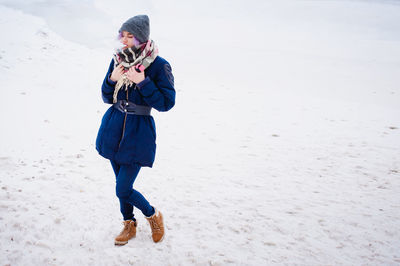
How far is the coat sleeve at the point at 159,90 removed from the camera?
2186mm

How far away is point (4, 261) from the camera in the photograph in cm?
232

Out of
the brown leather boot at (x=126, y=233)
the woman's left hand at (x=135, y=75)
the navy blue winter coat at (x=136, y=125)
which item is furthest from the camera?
the brown leather boot at (x=126, y=233)

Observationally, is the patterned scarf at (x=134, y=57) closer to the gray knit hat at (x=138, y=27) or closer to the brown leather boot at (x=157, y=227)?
the gray knit hat at (x=138, y=27)

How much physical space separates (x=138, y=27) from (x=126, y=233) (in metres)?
1.74

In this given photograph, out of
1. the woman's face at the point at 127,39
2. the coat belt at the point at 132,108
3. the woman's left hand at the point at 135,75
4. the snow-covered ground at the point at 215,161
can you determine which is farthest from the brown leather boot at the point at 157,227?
the woman's face at the point at 127,39

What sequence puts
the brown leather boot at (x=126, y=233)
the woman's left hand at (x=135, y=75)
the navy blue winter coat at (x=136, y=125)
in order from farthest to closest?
the brown leather boot at (x=126, y=233), the navy blue winter coat at (x=136, y=125), the woman's left hand at (x=135, y=75)

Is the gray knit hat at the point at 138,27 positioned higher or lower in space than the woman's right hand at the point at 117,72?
higher

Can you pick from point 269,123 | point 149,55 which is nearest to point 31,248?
point 149,55

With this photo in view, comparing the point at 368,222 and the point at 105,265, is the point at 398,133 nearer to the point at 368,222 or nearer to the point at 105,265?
the point at 368,222

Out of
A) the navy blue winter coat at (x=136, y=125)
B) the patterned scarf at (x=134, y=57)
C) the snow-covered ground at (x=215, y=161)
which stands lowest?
the snow-covered ground at (x=215, y=161)

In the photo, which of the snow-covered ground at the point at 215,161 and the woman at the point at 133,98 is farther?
the snow-covered ground at the point at 215,161

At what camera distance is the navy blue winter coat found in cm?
229

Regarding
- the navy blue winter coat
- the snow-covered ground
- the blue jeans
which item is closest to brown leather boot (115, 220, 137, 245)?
the snow-covered ground

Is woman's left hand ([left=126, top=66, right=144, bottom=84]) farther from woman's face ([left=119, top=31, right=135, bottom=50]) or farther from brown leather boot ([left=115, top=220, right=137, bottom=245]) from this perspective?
brown leather boot ([left=115, top=220, right=137, bottom=245])
